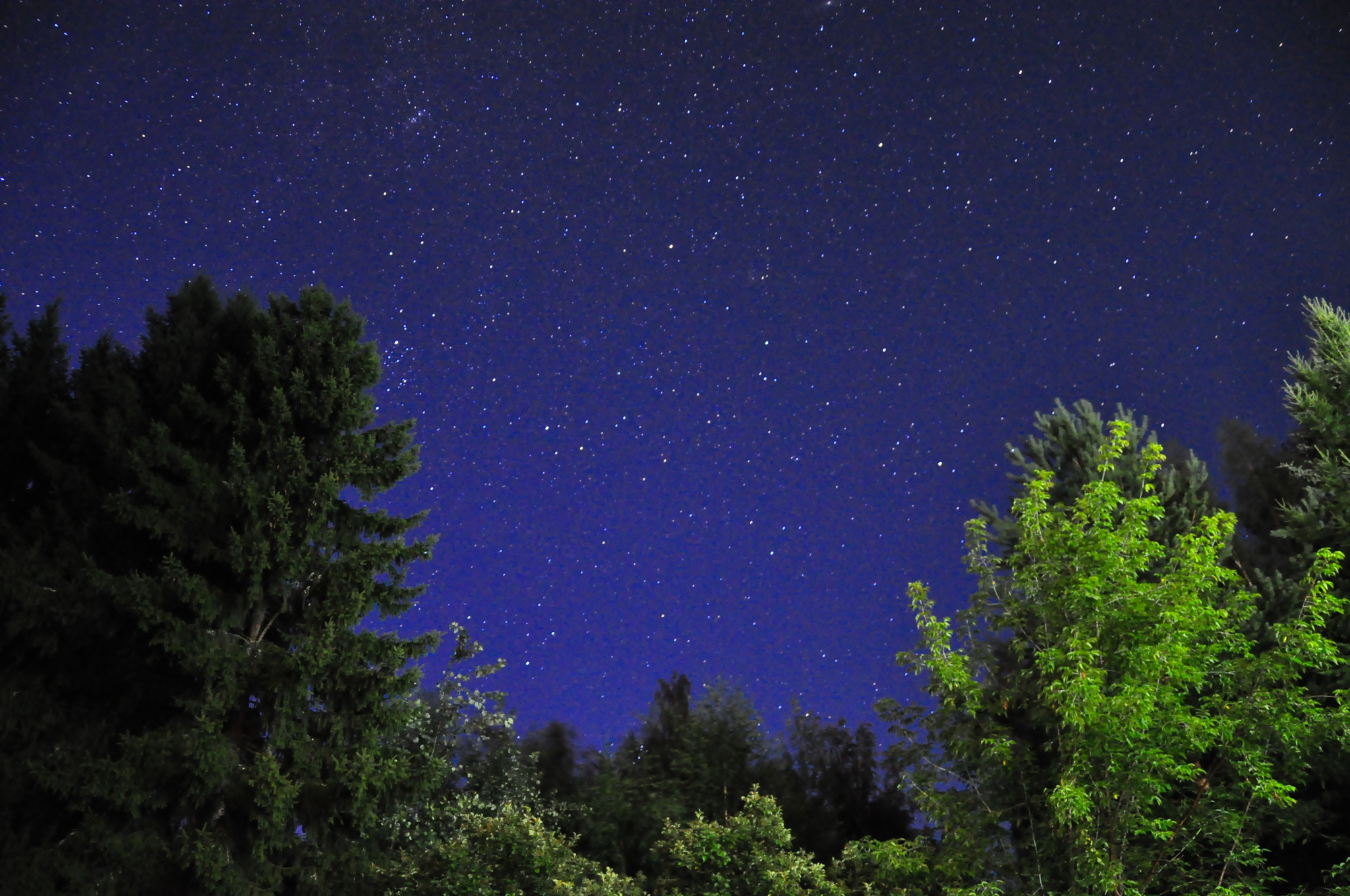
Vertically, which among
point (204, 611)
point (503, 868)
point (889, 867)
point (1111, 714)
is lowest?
point (503, 868)

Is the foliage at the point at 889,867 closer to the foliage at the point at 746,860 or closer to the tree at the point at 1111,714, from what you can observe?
the tree at the point at 1111,714

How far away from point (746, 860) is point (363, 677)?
816 cm

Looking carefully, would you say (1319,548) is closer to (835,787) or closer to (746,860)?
(746,860)

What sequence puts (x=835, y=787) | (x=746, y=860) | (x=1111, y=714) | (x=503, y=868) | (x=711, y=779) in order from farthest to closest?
(x=835, y=787) < (x=711, y=779) < (x=746, y=860) < (x=503, y=868) < (x=1111, y=714)

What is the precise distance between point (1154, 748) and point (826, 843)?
16.6m

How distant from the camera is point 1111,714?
11562mm

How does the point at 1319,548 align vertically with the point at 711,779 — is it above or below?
above

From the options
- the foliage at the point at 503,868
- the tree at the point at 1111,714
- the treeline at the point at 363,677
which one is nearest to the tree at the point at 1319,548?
the treeline at the point at 363,677

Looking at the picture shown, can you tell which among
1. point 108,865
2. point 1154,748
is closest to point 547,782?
point 108,865

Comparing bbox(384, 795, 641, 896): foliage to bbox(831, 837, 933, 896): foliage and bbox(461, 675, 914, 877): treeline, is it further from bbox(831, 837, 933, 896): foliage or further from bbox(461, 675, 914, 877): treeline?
bbox(461, 675, 914, 877): treeline

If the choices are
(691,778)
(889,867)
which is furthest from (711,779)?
(889,867)

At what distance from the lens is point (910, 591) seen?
48.5 feet

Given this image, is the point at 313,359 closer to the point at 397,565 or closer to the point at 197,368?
the point at 197,368

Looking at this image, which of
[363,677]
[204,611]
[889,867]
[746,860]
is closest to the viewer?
[204,611]
